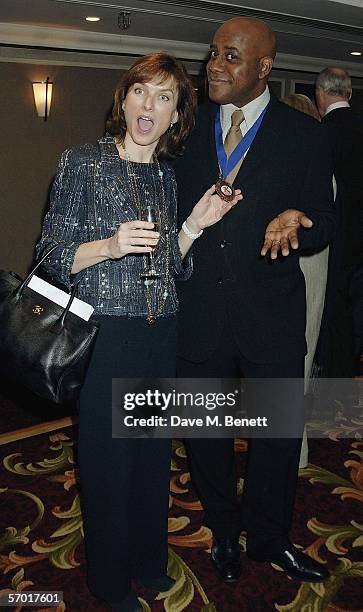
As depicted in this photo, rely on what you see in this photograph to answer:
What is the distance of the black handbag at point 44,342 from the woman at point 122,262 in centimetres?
10

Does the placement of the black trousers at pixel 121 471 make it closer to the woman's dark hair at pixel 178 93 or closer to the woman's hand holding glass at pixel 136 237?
the woman's hand holding glass at pixel 136 237

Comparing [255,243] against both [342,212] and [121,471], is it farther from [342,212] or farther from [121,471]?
[342,212]

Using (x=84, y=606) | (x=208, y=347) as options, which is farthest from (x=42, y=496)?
(x=208, y=347)

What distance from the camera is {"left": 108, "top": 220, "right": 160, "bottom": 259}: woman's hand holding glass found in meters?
1.77

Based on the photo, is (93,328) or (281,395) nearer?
(93,328)

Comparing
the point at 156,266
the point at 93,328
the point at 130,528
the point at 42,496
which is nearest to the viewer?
the point at 93,328

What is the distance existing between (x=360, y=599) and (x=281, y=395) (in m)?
0.84

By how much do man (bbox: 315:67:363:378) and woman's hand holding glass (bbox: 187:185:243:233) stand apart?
1.16 metres

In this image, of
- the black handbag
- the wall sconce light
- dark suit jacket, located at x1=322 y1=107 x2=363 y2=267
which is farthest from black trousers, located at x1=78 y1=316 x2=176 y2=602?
the wall sconce light

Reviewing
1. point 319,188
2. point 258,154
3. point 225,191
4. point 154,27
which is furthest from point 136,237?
point 154,27

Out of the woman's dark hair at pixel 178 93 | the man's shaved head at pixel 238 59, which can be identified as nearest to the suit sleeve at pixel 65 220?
the woman's dark hair at pixel 178 93

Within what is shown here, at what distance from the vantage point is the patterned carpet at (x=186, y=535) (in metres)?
2.44

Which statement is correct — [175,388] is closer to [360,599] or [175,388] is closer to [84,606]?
[84,606]

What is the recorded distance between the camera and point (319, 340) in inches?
131
